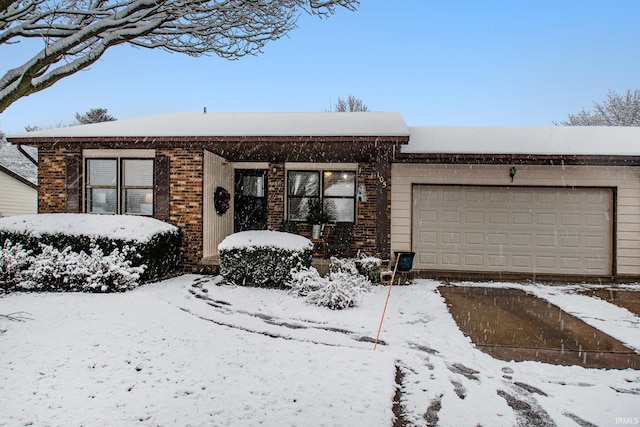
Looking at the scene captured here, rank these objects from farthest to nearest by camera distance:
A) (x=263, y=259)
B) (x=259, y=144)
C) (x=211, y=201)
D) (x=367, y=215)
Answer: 1. (x=367, y=215)
2. (x=211, y=201)
3. (x=259, y=144)
4. (x=263, y=259)

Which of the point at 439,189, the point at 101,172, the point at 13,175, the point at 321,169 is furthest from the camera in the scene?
the point at 13,175

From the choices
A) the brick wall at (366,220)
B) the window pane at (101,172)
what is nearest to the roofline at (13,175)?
the window pane at (101,172)

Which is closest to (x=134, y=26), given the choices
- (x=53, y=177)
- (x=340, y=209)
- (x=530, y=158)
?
(x=53, y=177)

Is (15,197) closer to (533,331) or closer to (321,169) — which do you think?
(321,169)

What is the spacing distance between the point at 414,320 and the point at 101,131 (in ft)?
26.7

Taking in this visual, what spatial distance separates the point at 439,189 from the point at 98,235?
25.6 ft

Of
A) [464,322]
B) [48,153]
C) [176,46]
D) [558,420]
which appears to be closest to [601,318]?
[464,322]

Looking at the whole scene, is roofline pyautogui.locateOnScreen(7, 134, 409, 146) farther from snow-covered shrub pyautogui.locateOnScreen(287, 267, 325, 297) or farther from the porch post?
snow-covered shrub pyautogui.locateOnScreen(287, 267, 325, 297)

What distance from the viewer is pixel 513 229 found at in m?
9.88

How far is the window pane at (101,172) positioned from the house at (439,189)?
0.02 meters

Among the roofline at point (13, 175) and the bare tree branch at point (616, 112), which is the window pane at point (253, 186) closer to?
the roofline at point (13, 175)

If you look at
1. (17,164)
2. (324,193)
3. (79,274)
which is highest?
(17,164)

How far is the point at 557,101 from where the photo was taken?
34.2 metres

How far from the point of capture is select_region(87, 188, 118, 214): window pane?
31.7 ft
